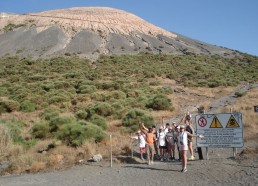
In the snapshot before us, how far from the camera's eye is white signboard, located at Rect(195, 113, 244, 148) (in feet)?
37.5

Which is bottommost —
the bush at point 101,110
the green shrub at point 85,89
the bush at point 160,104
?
the bush at point 101,110

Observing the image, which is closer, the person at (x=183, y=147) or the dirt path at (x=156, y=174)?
the dirt path at (x=156, y=174)

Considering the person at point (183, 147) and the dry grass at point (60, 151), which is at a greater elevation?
the person at point (183, 147)

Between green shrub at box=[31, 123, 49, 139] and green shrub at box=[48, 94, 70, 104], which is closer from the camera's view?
green shrub at box=[31, 123, 49, 139]

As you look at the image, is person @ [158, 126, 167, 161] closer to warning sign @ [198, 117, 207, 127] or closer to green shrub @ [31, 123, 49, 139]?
warning sign @ [198, 117, 207, 127]

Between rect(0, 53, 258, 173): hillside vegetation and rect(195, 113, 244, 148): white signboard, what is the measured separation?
141 inches

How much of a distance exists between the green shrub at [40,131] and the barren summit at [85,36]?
45490 millimetres

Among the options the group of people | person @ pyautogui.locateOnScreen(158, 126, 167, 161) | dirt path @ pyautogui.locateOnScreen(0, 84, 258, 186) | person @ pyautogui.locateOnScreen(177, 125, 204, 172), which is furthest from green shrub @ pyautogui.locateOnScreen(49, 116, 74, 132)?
person @ pyautogui.locateOnScreen(177, 125, 204, 172)

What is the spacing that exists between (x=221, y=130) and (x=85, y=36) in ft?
216

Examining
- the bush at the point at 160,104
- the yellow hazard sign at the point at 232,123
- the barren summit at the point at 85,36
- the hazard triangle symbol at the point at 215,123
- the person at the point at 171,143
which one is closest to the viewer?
the yellow hazard sign at the point at 232,123

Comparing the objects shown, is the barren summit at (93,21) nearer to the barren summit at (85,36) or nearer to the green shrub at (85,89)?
the barren summit at (85,36)

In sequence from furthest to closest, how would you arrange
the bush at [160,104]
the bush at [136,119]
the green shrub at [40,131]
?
the bush at [160,104] < the bush at [136,119] < the green shrub at [40,131]

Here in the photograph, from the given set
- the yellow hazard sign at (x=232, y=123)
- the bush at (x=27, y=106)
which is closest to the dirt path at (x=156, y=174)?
the yellow hazard sign at (x=232, y=123)

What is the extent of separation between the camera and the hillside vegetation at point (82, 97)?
49.0 feet
